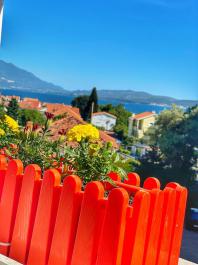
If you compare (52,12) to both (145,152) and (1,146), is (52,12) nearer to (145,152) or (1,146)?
(145,152)

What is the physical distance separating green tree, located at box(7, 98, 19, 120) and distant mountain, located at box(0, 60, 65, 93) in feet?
1.08

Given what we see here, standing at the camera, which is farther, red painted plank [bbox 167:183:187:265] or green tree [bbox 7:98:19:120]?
green tree [bbox 7:98:19:120]

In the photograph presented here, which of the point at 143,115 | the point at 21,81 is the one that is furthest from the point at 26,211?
the point at 143,115

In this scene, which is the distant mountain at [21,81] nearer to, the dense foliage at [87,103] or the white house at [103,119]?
the dense foliage at [87,103]

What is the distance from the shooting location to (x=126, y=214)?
5.88ft

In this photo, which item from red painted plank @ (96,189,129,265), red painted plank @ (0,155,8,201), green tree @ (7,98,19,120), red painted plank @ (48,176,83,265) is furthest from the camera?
green tree @ (7,98,19,120)

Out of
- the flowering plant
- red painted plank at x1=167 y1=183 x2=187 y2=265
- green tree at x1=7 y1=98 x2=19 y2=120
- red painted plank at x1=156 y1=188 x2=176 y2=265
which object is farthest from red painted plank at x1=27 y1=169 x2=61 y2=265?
green tree at x1=7 y1=98 x2=19 y2=120

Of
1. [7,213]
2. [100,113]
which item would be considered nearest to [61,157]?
[7,213]

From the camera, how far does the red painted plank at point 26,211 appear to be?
2.12 metres

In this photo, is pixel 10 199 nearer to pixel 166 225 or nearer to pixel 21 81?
pixel 166 225

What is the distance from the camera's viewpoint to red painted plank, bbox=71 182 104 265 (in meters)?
1.82

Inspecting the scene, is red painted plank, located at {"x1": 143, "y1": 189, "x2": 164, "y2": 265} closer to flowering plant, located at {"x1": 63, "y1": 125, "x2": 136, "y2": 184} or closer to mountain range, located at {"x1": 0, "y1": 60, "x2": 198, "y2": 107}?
flowering plant, located at {"x1": 63, "y1": 125, "x2": 136, "y2": 184}

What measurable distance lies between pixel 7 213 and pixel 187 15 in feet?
16.6

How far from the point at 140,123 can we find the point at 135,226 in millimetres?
5154
